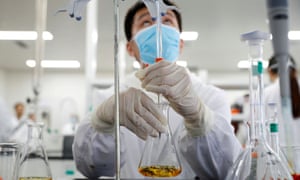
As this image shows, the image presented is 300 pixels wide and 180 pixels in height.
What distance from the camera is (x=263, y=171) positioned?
1.81 ft

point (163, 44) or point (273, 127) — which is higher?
point (163, 44)

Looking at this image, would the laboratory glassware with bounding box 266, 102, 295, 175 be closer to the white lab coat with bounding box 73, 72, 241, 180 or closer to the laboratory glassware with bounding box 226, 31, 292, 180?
the laboratory glassware with bounding box 226, 31, 292, 180

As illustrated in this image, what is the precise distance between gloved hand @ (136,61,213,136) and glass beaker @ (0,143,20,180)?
0.83 feet

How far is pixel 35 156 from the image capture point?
638 mm

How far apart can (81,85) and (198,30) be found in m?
3.31

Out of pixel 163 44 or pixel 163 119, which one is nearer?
pixel 163 119

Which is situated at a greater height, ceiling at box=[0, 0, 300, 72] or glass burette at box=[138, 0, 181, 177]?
ceiling at box=[0, 0, 300, 72]

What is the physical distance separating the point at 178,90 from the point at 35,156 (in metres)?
0.30

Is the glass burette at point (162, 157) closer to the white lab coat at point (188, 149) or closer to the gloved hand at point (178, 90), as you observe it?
the gloved hand at point (178, 90)

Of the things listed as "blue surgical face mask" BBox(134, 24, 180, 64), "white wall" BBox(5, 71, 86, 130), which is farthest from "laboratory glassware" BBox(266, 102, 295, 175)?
"white wall" BBox(5, 71, 86, 130)

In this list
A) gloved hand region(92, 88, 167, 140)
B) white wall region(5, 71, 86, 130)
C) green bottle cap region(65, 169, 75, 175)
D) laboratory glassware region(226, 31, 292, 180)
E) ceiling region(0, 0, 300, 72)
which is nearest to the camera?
laboratory glassware region(226, 31, 292, 180)

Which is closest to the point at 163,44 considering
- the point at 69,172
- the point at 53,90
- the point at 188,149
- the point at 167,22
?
the point at 167,22

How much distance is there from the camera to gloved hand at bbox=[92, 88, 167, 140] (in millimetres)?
654

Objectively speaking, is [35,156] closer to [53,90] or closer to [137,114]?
[137,114]
